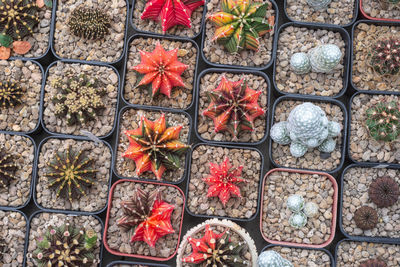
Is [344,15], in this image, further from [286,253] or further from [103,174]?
[103,174]

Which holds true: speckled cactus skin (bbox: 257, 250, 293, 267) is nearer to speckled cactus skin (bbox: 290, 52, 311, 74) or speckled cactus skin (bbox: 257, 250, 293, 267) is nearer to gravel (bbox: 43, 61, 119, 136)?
speckled cactus skin (bbox: 290, 52, 311, 74)

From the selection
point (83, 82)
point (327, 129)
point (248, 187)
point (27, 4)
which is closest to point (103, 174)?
point (83, 82)

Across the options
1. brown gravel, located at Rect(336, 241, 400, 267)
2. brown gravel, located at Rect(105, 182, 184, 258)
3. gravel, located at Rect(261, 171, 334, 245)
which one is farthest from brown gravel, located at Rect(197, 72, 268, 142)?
brown gravel, located at Rect(336, 241, 400, 267)

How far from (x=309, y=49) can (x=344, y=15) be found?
0.49 metres

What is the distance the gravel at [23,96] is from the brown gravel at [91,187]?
305mm

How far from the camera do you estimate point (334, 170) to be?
3566 millimetres

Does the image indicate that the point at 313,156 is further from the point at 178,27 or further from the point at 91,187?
the point at 91,187

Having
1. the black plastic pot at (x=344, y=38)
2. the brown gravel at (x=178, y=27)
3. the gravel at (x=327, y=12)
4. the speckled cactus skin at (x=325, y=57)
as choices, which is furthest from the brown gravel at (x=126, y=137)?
the gravel at (x=327, y=12)

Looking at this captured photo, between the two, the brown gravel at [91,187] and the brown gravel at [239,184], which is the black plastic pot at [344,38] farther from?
the brown gravel at [91,187]

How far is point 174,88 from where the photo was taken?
12.1ft

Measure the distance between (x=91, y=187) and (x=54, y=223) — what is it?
1.52ft

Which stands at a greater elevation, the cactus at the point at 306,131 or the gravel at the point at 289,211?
the cactus at the point at 306,131

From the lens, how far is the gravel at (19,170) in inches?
142

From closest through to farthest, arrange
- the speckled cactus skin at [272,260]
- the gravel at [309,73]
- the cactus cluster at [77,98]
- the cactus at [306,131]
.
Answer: the cactus at [306,131] < the speckled cactus skin at [272,260] < the cactus cluster at [77,98] < the gravel at [309,73]
